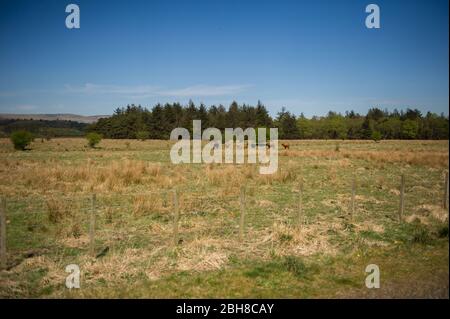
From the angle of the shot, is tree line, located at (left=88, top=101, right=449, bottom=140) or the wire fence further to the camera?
tree line, located at (left=88, top=101, right=449, bottom=140)

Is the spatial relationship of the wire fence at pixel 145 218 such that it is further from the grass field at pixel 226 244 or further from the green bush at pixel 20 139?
the green bush at pixel 20 139

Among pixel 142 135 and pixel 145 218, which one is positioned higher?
pixel 142 135

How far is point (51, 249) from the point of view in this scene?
32.9 ft

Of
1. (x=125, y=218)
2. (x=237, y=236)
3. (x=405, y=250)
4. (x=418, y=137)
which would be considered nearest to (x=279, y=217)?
(x=237, y=236)

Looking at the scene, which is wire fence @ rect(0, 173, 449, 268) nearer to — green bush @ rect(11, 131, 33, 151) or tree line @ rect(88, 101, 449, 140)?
green bush @ rect(11, 131, 33, 151)

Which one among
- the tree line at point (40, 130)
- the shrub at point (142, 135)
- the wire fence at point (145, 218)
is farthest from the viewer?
the tree line at point (40, 130)

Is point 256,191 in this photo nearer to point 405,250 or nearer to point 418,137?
A: point 405,250

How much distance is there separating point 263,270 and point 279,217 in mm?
5271

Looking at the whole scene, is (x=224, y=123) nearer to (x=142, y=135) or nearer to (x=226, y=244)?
(x=142, y=135)

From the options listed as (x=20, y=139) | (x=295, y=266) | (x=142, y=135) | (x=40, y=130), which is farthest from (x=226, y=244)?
(x=40, y=130)

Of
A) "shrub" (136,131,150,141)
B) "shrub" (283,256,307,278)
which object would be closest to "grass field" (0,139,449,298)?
"shrub" (283,256,307,278)

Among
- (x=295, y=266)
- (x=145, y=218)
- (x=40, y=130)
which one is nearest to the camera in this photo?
(x=295, y=266)

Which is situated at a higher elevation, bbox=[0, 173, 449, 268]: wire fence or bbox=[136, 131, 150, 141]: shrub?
bbox=[136, 131, 150, 141]: shrub

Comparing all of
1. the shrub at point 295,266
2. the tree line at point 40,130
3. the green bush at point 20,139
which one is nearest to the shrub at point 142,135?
the tree line at point 40,130
